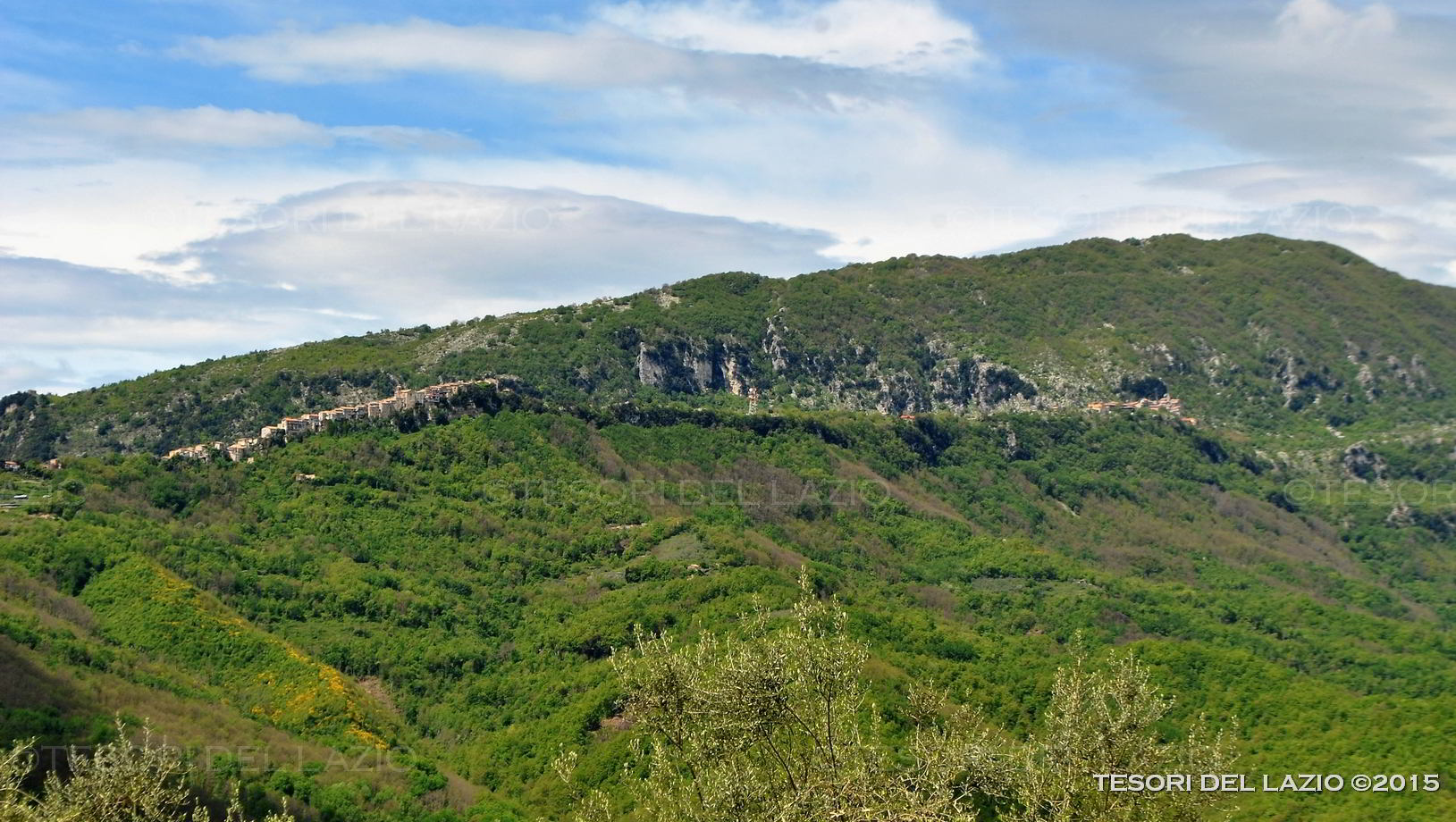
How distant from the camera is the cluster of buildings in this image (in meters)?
168

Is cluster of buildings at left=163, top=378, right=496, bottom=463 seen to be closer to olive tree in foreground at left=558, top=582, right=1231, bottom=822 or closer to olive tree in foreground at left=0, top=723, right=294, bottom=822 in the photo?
olive tree in foreground at left=0, top=723, right=294, bottom=822

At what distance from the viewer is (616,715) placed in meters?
112

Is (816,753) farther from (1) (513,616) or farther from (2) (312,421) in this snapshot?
(2) (312,421)

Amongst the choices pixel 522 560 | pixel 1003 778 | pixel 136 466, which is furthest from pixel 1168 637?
pixel 1003 778

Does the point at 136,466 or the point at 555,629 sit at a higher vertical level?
the point at 136,466

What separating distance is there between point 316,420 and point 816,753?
145 metres

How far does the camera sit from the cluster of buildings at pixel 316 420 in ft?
550

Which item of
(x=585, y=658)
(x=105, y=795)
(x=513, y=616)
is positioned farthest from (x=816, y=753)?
(x=513, y=616)

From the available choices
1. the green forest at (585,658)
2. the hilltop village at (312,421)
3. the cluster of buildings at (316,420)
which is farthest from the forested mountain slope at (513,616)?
the cluster of buildings at (316,420)

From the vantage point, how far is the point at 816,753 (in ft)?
148

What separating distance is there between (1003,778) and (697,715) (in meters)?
9.89

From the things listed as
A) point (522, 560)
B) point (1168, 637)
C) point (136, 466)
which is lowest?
point (1168, 637)

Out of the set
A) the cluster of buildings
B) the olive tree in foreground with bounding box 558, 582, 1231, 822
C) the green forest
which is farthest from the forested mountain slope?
the olive tree in foreground with bounding box 558, 582, 1231, 822

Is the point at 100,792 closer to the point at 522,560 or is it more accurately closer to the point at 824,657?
the point at 824,657
